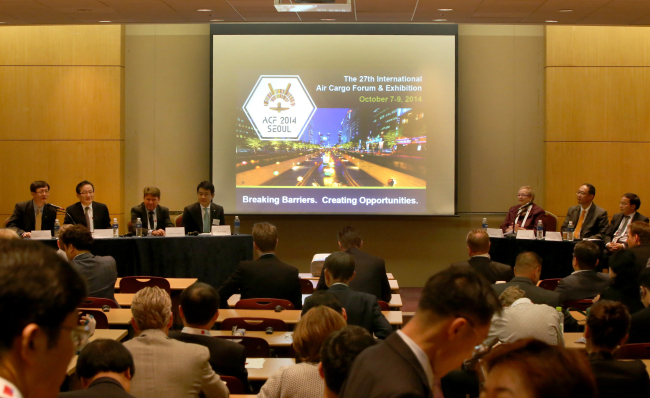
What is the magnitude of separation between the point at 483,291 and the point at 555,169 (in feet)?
24.9

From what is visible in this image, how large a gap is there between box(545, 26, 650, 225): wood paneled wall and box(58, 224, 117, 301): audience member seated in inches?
243

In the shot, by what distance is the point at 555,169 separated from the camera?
8.23 metres

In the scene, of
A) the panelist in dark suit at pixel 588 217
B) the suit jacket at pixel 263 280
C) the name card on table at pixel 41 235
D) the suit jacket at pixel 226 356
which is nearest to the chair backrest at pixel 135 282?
the suit jacket at pixel 263 280

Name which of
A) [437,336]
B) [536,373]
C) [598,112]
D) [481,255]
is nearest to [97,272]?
[481,255]

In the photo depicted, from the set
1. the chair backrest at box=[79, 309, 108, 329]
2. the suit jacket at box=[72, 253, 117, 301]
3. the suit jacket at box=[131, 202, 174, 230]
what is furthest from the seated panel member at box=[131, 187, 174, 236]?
the chair backrest at box=[79, 309, 108, 329]

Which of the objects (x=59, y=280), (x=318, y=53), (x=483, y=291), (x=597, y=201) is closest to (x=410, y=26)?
(x=318, y=53)

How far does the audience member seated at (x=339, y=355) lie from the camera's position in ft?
5.71

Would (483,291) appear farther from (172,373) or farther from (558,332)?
(558,332)

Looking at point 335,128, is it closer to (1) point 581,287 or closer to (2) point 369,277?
(2) point 369,277

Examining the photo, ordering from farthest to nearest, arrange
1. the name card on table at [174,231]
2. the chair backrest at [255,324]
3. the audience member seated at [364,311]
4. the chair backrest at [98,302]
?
the name card on table at [174,231] → the chair backrest at [98,302] → the chair backrest at [255,324] → the audience member seated at [364,311]

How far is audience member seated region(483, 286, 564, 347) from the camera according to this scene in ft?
10.6

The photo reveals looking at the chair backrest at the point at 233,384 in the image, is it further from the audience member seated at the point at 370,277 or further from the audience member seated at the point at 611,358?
the audience member seated at the point at 370,277

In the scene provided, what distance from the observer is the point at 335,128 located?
8367mm

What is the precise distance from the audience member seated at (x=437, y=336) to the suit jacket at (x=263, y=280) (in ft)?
10.7
